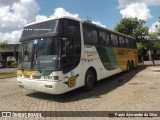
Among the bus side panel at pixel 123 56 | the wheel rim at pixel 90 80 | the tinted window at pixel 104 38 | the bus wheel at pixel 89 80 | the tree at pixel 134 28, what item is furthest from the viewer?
the tree at pixel 134 28

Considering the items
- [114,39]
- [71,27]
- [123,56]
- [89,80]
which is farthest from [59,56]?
[123,56]

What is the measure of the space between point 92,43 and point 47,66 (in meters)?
3.52

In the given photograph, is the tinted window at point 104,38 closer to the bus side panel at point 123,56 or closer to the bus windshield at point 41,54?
the bus side panel at point 123,56

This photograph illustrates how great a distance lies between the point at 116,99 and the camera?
9211 mm

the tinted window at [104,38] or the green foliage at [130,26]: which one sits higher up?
the green foliage at [130,26]

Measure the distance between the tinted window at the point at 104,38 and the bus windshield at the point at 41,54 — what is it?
4.47 meters

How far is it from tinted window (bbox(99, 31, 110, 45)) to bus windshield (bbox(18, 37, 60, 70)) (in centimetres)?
447

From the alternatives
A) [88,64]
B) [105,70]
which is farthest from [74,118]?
[105,70]

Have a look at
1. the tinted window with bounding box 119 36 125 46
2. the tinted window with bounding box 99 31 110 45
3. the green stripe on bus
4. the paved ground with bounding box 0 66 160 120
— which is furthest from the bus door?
the tinted window with bounding box 119 36 125 46

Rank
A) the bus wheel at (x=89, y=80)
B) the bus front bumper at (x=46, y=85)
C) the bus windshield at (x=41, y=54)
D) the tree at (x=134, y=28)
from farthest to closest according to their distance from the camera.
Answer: the tree at (x=134, y=28), the bus wheel at (x=89, y=80), the bus windshield at (x=41, y=54), the bus front bumper at (x=46, y=85)

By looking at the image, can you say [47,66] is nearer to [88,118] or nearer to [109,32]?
[88,118]

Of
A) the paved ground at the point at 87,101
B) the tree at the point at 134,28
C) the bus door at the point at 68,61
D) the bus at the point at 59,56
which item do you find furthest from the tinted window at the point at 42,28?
the tree at the point at 134,28

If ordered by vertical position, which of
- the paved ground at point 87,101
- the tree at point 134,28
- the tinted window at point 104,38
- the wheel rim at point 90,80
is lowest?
the paved ground at point 87,101

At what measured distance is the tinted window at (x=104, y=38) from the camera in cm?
1306
